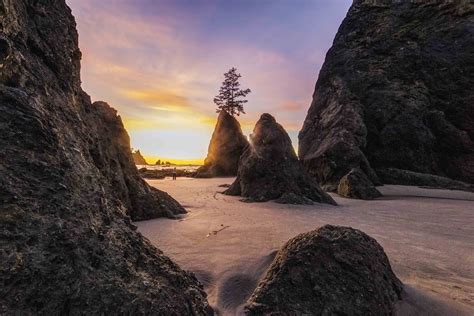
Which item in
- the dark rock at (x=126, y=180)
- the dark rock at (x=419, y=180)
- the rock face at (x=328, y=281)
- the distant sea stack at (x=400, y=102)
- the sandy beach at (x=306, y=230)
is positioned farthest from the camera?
the distant sea stack at (x=400, y=102)

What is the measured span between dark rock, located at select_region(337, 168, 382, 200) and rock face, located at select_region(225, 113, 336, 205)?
1.60m

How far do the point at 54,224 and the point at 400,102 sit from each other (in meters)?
14.3

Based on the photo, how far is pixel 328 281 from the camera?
180cm

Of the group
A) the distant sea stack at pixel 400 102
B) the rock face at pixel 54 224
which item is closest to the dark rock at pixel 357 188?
the distant sea stack at pixel 400 102

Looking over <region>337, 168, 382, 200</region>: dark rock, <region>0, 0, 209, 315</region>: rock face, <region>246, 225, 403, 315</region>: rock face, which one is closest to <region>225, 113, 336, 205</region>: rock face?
<region>337, 168, 382, 200</region>: dark rock

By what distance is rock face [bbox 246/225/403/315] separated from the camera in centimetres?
170

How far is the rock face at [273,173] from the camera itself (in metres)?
6.82

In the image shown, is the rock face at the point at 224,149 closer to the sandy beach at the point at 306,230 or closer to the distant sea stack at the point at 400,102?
the distant sea stack at the point at 400,102

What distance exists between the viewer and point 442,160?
12.4m

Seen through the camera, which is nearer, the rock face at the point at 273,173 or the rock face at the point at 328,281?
the rock face at the point at 328,281

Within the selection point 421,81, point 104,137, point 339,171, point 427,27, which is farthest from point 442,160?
point 104,137

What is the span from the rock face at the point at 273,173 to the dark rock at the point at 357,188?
5.24 feet

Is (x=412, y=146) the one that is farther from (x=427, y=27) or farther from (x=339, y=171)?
(x=427, y=27)

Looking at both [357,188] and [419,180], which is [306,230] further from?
[419,180]
